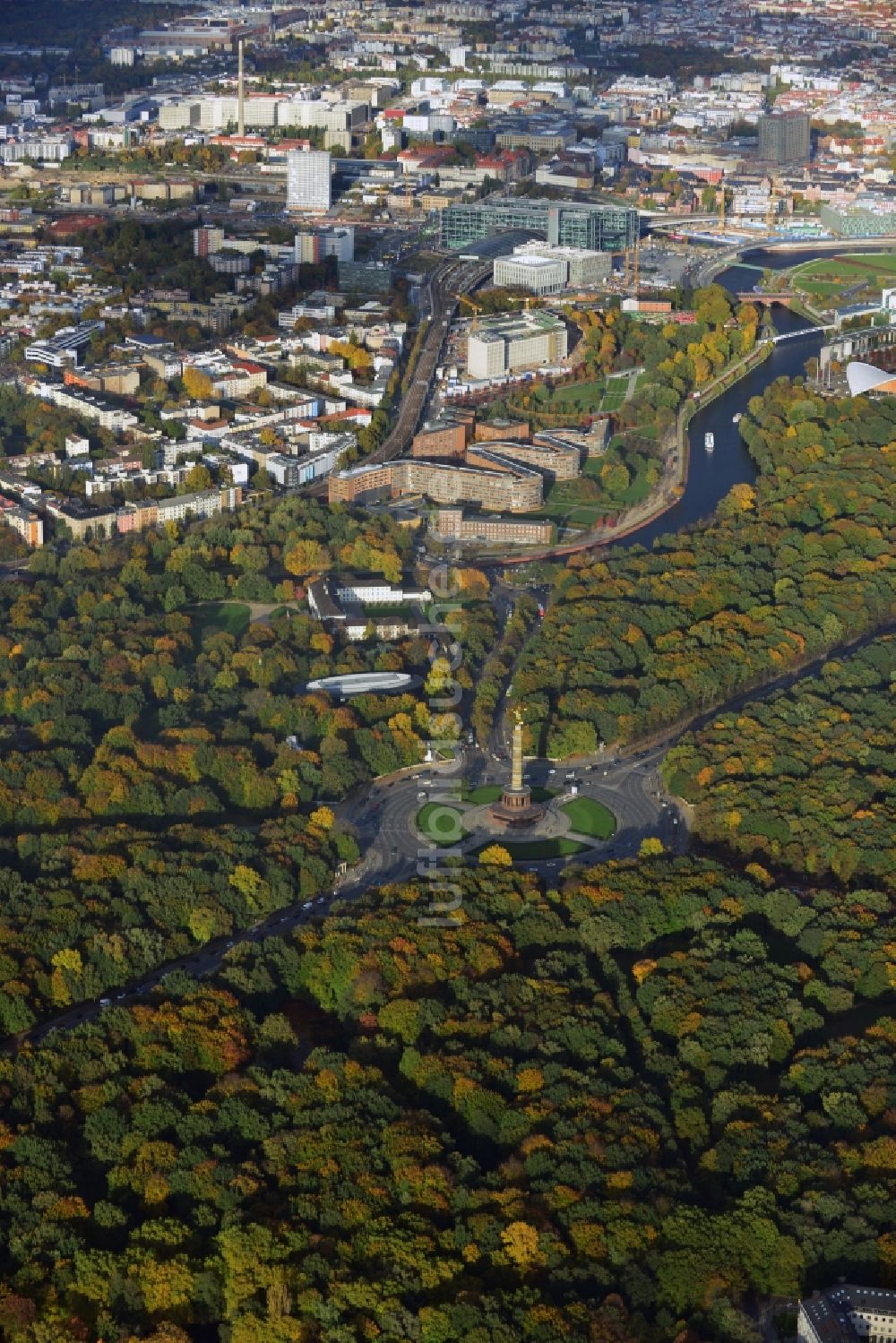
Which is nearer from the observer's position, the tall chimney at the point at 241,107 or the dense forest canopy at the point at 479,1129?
the dense forest canopy at the point at 479,1129

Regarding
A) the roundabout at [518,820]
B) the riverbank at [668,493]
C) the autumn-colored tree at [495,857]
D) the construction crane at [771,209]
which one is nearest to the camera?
the autumn-colored tree at [495,857]

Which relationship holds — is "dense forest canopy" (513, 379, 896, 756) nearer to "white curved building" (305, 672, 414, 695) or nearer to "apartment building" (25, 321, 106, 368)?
"white curved building" (305, 672, 414, 695)

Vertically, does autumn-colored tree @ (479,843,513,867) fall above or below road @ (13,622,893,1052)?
above

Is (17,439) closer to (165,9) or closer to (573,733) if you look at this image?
(573,733)

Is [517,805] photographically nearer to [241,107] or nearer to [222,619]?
[222,619]

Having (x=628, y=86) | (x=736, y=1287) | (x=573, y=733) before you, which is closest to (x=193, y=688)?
(x=573, y=733)

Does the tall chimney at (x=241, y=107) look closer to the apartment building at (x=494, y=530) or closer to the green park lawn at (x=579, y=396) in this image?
the green park lawn at (x=579, y=396)

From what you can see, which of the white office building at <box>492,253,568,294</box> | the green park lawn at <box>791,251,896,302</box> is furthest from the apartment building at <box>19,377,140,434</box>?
the green park lawn at <box>791,251,896,302</box>

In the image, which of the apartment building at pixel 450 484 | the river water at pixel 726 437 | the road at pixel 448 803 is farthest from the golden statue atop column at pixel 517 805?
the apartment building at pixel 450 484
